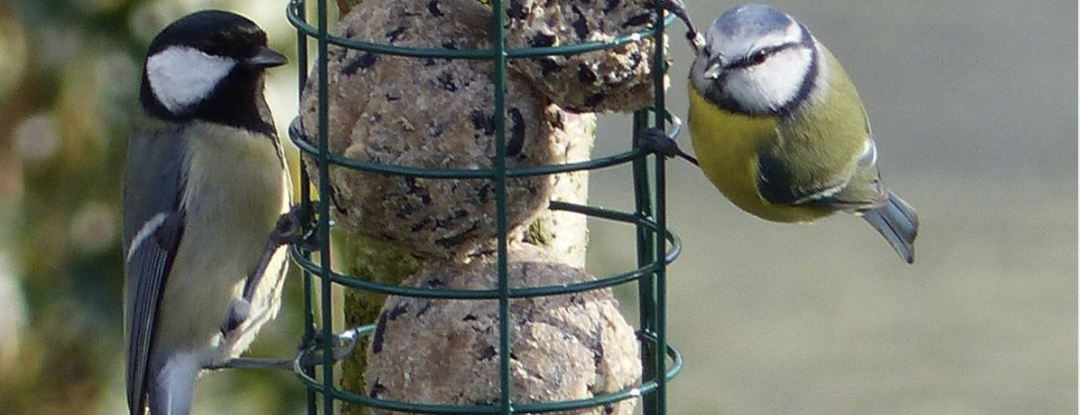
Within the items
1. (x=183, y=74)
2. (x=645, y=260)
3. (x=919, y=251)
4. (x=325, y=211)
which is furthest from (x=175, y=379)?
(x=919, y=251)

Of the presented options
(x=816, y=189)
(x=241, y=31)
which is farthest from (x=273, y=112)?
(x=816, y=189)

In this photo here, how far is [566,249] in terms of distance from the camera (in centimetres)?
251

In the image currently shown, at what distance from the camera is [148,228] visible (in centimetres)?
278

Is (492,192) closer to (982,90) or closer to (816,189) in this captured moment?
(816,189)

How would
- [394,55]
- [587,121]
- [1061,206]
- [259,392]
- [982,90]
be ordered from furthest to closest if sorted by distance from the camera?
[982,90]
[1061,206]
[259,392]
[587,121]
[394,55]

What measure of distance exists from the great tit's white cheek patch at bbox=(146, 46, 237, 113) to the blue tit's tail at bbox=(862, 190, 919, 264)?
3.42ft

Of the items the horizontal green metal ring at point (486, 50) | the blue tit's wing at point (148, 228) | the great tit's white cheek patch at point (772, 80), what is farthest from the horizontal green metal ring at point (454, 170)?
the blue tit's wing at point (148, 228)

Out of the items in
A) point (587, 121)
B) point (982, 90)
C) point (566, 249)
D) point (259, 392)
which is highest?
point (982, 90)

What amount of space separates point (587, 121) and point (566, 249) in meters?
0.23

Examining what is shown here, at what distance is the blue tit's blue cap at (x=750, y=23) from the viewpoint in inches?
94.0

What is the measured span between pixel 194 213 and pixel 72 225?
0.31 meters

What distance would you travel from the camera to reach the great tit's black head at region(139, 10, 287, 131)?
8.66 ft

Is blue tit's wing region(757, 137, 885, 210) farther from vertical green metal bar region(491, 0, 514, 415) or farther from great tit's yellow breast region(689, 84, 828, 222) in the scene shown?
vertical green metal bar region(491, 0, 514, 415)

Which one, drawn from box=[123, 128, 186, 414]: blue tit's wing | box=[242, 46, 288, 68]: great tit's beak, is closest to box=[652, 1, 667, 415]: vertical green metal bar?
box=[242, 46, 288, 68]: great tit's beak
